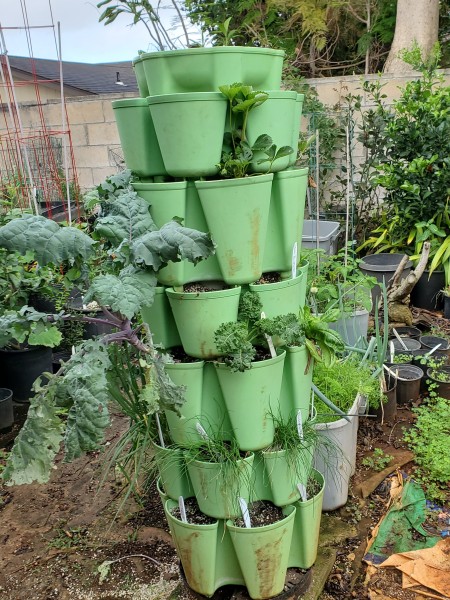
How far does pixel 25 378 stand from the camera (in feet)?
11.6

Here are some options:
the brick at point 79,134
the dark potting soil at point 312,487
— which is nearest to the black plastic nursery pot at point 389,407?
the dark potting soil at point 312,487

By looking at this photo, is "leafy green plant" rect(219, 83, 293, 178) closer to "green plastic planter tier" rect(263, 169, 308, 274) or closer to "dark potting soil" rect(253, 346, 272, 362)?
"green plastic planter tier" rect(263, 169, 308, 274)

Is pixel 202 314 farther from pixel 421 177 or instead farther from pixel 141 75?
pixel 421 177

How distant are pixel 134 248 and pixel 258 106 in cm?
55

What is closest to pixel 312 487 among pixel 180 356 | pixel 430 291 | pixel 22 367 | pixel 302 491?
pixel 302 491

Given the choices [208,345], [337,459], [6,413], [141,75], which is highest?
[141,75]

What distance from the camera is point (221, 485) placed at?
5.44 ft

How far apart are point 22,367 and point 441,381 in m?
2.65

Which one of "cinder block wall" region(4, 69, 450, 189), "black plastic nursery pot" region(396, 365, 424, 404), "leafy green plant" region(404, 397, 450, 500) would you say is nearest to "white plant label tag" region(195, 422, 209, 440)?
"leafy green plant" region(404, 397, 450, 500)

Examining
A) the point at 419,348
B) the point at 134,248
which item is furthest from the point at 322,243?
the point at 134,248

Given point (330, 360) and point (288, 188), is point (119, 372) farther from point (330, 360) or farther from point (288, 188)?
point (288, 188)

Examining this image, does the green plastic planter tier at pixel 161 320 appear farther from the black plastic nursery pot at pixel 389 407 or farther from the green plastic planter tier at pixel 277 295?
the black plastic nursery pot at pixel 389 407

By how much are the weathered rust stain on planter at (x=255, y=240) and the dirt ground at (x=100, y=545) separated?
1.23 meters

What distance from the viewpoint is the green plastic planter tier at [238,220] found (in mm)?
1449
